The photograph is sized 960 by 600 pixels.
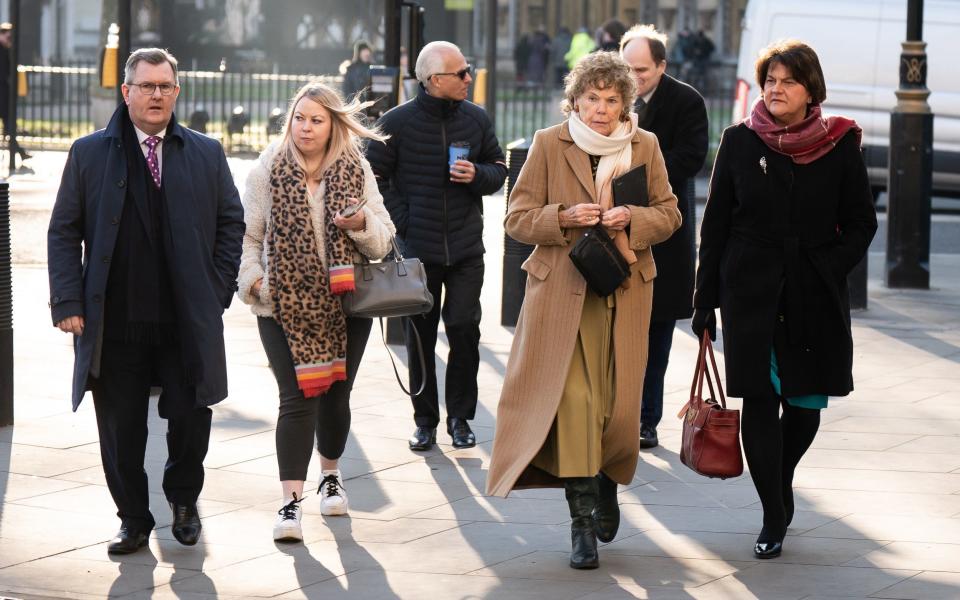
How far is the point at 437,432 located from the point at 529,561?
2174 mm

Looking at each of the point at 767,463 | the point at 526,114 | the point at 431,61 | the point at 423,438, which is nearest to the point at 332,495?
the point at 423,438

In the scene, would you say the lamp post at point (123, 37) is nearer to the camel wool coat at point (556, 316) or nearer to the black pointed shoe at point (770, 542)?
the camel wool coat at point (556, 316)

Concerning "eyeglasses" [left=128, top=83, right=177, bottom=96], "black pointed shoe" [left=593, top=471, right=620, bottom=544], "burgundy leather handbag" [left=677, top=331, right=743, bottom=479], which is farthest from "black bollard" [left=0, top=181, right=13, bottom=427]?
"burgundy leather handbag" [left=677, top=331, right=743, bottom=479]

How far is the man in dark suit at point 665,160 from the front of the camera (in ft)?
24.6

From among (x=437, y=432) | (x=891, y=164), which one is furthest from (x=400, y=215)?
(x=891, y=164)

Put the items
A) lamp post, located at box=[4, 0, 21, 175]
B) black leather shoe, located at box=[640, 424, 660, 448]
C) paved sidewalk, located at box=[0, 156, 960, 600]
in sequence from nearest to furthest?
paved sidewalk, located at box=[0, 156, 960, 600] → black leather shoe, located at box=[640, 424, 660, 448] → lamp post, located at box=[4, 0, 21, 175]

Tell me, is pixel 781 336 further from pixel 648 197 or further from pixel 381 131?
pixel 381 131

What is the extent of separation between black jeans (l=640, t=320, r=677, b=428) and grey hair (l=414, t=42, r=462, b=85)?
56.1 inches

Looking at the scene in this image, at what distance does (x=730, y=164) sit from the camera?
5766mm

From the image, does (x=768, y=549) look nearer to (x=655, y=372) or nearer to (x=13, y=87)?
(x=655, y=372)

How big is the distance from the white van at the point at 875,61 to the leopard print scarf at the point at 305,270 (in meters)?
12.3

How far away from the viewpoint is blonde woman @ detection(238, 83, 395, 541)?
20.0ft

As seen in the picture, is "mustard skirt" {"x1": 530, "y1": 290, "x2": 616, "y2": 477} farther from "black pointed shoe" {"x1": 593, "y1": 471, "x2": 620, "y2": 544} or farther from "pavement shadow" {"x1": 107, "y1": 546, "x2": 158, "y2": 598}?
"pavement shadow" {"x1": 107, "y1": 546, "x2": 158, "y2": 598}

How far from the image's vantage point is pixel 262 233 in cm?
621
